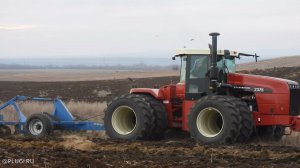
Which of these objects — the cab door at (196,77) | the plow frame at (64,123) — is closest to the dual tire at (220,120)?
the cab door at (196,77)

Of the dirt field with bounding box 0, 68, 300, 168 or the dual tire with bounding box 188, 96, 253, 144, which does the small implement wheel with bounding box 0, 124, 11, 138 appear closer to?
the dirt field with bounding box 0, 68, 300, 168

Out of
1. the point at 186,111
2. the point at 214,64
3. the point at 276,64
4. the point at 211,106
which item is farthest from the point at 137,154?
the point at 276,64

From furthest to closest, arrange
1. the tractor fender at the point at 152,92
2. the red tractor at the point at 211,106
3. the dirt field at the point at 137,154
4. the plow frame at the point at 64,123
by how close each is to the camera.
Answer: the plow frame at the point at 64,123, the tractor fender at the point at 152,92, the red tractor at the point at 211,106, the dirt field at the point at 137,154

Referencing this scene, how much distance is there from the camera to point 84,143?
38.3 ft

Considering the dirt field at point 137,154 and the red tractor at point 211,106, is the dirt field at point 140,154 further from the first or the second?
the red tractor at point 211,106

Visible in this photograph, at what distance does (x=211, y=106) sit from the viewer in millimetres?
11797

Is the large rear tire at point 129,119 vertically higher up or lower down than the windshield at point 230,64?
lower down

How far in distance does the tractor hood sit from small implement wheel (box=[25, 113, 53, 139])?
16.8 feet

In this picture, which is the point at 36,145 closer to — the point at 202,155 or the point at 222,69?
the point at 202,155

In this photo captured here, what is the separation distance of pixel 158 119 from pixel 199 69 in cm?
154

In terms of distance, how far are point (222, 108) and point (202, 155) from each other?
179 cm

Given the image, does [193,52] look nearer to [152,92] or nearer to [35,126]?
[152,92]

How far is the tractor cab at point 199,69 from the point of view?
1274 cm

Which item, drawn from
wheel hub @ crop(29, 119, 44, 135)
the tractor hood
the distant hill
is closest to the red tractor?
the tractor hood
